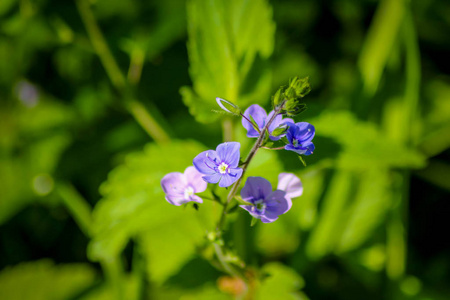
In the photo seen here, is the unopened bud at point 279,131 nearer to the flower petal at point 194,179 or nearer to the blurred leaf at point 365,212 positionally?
the flower petal at point 194,179

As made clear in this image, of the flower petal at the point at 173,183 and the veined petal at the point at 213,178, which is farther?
the flower petal at the point at 173,183

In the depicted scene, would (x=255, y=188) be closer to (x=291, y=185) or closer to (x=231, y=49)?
(x=291, y=185)

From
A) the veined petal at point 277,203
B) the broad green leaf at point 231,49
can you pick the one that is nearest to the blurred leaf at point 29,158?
the broad green leaf at point 231,49

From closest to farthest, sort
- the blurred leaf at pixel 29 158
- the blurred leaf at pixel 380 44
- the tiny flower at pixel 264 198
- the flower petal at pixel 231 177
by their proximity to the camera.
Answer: the flower petal at pixel 231 177 → the tiny flower at pixel 264 198 → the blurred leaf at pixel 380 44 → the blurred leaf at pixel 29 158

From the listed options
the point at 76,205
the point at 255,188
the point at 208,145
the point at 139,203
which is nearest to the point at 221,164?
the point at 255,188

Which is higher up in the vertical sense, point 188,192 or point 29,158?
point 29,158

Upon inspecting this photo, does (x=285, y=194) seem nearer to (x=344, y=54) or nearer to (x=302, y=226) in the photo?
(x=302, y=226)

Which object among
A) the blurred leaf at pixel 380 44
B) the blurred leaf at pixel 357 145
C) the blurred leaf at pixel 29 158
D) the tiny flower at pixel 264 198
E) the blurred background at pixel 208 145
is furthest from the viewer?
the blurred leaf at pixel 29 158
